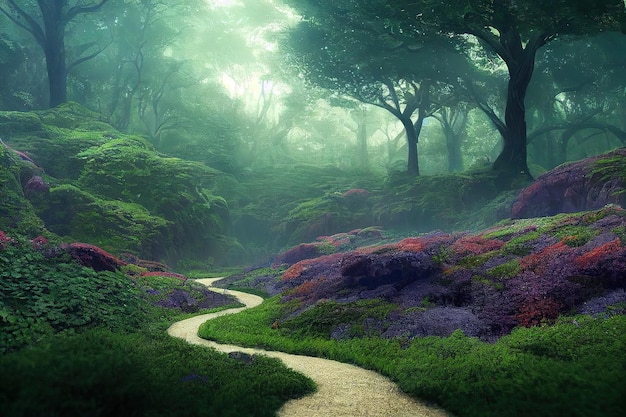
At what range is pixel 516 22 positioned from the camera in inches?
895

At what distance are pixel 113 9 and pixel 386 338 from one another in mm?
47051

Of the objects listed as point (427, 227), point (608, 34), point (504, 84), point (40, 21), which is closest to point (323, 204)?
point (427, 227)

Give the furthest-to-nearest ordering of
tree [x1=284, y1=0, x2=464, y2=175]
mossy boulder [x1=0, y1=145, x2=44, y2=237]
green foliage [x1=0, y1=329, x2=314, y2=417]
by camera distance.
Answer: tree [x1=284, y1=0, x2=464, y2=175]
mossy boulder [x1=0, y1=145, x2=44, y2=237]
green foliage [x1=0, y1=329, x2=314, y2=417]

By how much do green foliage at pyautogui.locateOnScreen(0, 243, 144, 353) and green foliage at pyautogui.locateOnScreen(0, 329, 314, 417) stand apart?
50.5 inches

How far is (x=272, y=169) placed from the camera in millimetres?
50250

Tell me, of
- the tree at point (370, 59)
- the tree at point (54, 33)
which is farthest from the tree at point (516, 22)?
the tree at point (54, 33)

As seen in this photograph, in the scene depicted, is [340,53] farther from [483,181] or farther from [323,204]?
[483,181]

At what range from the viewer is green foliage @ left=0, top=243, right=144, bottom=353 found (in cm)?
829

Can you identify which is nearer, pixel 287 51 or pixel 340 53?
pixel 340 53

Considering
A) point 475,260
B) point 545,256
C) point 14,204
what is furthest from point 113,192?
point 545,256

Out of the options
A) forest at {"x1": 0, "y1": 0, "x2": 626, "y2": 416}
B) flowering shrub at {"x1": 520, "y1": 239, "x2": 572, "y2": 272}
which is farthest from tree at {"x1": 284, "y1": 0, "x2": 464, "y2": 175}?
flowering shrub at {"x1": 520, "y1": 239, "x2": 572, "y2": 272}

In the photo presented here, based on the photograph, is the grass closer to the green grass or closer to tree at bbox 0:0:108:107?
the green grass

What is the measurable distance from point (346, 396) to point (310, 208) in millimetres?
29667

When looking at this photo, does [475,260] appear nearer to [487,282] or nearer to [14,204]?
[487,282]
